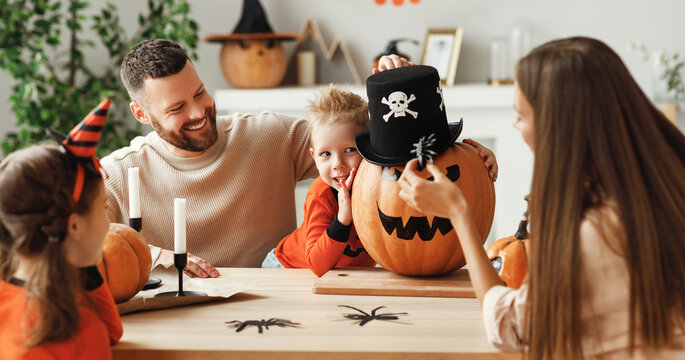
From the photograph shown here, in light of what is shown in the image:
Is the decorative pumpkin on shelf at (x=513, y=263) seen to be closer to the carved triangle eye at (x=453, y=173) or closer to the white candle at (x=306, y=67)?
the carved triangle eye at (x=453, y=173)

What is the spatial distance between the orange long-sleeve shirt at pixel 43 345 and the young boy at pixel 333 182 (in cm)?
63

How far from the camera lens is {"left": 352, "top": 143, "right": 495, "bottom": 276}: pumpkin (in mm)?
1462

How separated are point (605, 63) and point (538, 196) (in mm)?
226

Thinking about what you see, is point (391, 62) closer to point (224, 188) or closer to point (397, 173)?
point (397, 173)

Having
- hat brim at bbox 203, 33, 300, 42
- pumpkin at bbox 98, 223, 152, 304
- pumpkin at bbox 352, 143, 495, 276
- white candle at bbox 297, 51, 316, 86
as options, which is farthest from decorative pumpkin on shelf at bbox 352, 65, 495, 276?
white candle at bbox 297, 51, 316, 86

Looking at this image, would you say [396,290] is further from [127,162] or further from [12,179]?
[127,162]

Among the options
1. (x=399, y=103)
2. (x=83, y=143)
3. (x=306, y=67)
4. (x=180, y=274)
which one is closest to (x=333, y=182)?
(x=399, y=103)

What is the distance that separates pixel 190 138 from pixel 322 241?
0.62 m

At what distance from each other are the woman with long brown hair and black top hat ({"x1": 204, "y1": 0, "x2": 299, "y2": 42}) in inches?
116

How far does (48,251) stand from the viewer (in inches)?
41.0

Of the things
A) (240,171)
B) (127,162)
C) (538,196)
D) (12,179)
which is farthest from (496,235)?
(12,179)

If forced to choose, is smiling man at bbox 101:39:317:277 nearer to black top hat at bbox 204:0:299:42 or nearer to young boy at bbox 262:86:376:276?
young boy at bbox 262:86:376:276

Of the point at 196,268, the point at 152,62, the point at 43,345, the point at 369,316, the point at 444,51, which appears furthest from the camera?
the point at 444,51

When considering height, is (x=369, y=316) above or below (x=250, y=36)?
below
